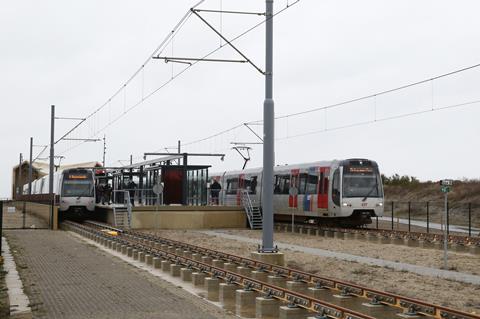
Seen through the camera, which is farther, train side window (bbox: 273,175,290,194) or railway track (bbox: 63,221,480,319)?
Answer: train side window (bbox: 273,175,290,194)

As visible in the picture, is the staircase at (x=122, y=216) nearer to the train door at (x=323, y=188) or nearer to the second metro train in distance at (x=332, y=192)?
the second metro train in distance at (x=332, y=192)

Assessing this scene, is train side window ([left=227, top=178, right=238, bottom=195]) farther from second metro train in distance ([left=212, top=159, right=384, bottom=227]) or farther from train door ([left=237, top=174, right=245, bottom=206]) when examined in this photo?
second metro train in distance ([left=212, top=159, right=384, bottom=227])

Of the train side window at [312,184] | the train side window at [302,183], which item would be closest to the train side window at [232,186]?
the train side window at [302,183]

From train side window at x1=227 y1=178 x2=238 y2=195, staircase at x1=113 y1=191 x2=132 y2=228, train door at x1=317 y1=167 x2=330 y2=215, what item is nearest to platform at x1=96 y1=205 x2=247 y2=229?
staircase at x1=113 y1=191 x2=132 y2=228

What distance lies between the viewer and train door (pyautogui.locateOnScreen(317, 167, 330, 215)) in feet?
112

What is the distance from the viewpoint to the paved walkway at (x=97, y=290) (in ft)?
41.0

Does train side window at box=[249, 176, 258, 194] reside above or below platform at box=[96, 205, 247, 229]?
above

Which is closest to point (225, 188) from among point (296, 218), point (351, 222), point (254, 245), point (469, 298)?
point (296, 218)

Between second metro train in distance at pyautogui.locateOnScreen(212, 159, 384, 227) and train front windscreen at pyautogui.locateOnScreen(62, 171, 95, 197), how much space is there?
37.2 ft

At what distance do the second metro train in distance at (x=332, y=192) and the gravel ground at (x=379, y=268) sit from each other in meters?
2.27

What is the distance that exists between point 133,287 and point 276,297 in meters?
3.80

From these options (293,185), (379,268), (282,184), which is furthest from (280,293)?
(282,184)

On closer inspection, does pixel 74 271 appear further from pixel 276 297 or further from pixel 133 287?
pixel 276 297

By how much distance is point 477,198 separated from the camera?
Answer: 177 feet
